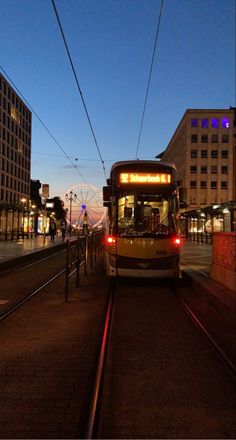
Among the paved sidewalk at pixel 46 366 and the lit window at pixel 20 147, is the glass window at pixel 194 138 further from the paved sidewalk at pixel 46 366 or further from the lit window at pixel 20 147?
the paved sidewalk at pixel 46 366

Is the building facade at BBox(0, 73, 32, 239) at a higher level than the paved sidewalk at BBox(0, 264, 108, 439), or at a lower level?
higher

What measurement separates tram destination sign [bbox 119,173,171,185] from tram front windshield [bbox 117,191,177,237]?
297mm

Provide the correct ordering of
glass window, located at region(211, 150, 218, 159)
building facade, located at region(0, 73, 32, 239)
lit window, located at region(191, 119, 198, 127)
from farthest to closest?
glass window, located at region(211, 150, 218, 159) → lit window, located at region(191, 119, 198, 127) → building facade, located at region(0, 73, 32, 239)

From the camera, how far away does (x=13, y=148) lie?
291ft

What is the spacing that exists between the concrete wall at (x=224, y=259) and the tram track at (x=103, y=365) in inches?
62.4

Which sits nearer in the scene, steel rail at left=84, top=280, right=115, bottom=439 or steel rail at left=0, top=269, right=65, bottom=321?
steel rail at left=84, top=280, right=115, bottom=439

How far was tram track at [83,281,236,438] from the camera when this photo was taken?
3.79 metres

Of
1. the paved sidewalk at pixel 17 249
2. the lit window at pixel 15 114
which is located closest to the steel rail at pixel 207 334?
the paved sidewalk at pixel 17 249

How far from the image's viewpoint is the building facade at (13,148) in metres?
81.4

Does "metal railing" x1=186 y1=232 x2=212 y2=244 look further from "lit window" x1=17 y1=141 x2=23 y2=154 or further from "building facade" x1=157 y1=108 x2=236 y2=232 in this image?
"lit window" x1=17 y1=141 x2=23 y2=154

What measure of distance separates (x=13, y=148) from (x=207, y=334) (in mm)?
85620

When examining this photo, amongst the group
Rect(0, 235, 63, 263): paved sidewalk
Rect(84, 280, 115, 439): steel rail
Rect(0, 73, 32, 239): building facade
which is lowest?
Rect(84, 280, 115, 439): steel rail

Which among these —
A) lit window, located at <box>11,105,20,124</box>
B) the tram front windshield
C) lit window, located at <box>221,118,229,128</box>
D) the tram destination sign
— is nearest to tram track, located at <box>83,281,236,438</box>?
the tram front windshield

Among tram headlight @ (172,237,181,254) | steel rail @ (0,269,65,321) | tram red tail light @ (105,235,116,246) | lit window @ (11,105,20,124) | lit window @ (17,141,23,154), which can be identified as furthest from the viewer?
lit window @ (17,141,23,154)
